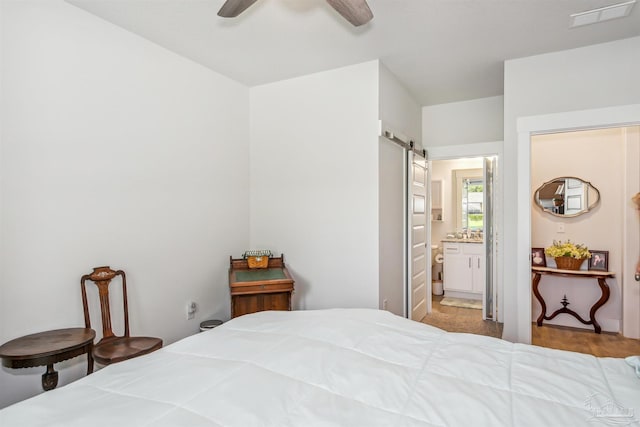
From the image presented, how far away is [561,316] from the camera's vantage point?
Result: 420 centimetres

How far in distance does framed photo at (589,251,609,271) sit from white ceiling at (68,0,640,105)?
2.33 meters

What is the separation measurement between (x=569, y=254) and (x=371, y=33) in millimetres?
3295

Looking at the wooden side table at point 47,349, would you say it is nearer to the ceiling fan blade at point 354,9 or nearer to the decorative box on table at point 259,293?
the decorative box on table at point 259,293

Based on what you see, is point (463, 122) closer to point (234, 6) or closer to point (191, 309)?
point (234, 6)

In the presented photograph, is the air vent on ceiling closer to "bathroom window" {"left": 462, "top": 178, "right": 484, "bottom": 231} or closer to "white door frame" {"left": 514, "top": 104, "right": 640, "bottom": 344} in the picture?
"white door frame" {"left": 514, "top": 104, "right": 640, "bottom": 344}

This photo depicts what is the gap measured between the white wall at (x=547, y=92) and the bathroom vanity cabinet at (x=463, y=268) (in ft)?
7.22

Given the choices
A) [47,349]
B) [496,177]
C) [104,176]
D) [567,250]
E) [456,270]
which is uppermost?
[496,177]

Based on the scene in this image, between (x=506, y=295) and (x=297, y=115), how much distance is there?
259 centimetres

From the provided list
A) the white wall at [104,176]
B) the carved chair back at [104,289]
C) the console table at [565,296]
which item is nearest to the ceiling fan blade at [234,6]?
the white wall at [104,176]

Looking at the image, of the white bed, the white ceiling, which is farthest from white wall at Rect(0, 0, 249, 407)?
the white bed

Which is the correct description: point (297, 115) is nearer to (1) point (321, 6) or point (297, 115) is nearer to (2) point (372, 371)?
(1) point (321, 6)

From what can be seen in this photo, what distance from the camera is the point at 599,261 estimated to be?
402cm

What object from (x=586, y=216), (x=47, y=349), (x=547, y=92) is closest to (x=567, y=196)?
(x=586, y=216)

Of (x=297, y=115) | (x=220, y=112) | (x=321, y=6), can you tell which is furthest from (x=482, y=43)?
(x=220, y=112)
